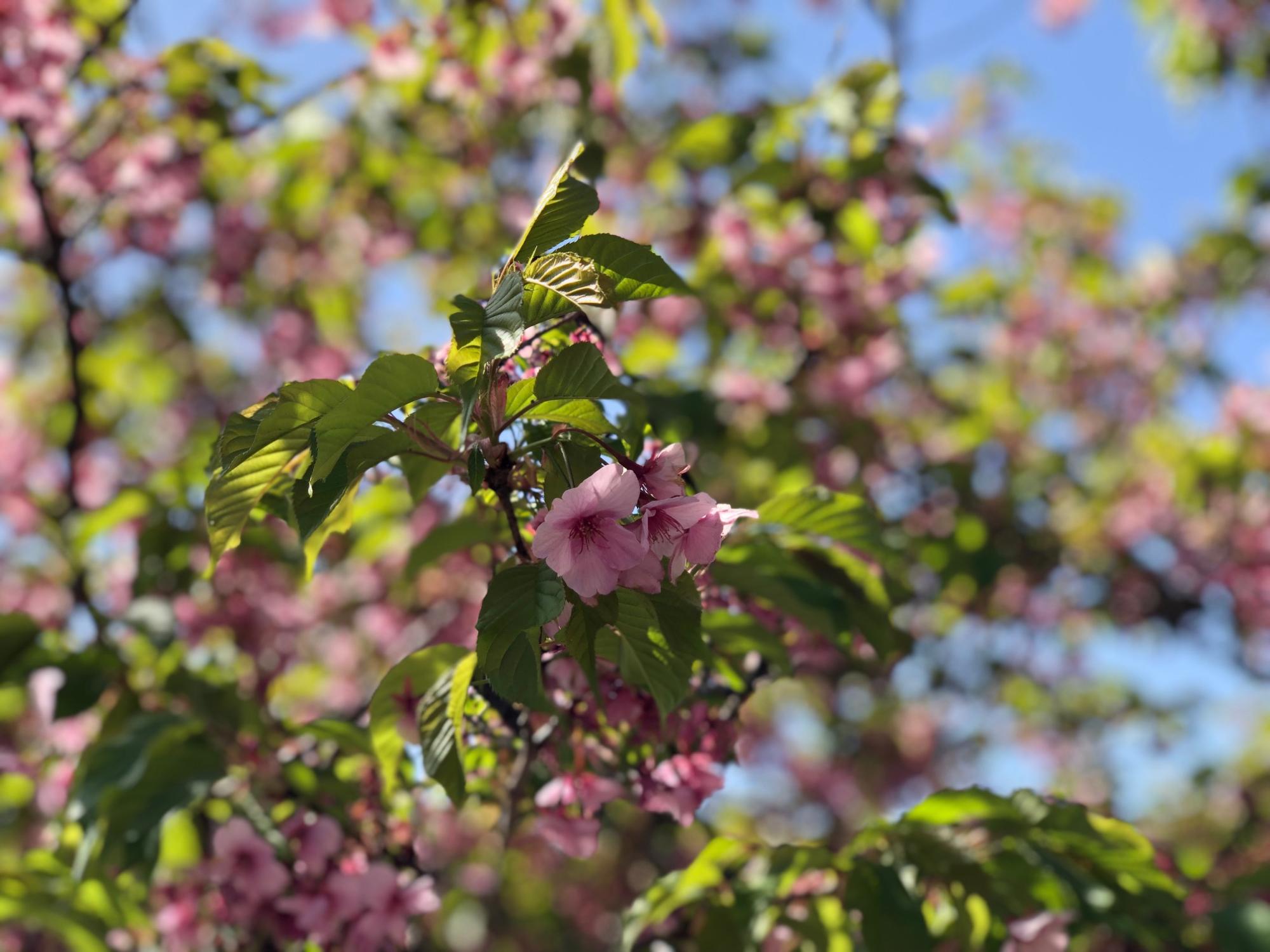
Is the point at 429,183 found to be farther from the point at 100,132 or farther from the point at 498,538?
the point at 498,538

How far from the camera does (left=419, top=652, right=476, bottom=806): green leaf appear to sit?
3.92 ft

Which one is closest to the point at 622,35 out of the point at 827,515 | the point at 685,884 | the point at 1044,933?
the point at 827,515

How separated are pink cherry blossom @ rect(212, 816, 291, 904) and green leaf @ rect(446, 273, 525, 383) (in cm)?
123

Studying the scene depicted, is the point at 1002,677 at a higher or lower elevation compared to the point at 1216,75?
lower

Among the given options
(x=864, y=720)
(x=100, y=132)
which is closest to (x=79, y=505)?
(x=100, y=132)

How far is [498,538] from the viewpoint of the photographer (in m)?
1.59

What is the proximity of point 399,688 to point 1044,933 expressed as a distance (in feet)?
3.71

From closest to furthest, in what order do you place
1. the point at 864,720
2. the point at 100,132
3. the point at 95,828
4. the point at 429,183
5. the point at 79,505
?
1. the point at 95,828
2. the point at 79,505
3. the point at 100,132
4. the point at 429,183
5. the point at 864,720

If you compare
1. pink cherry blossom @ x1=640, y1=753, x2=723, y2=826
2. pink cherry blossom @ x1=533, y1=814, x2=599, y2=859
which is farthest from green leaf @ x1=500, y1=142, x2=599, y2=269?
pink cherry blossom @ x1=533, y1=814, x2=599, y2=859

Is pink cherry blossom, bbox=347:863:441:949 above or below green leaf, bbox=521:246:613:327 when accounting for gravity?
below

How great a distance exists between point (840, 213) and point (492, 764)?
204 cm

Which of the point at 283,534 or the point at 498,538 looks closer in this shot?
the point at 498,538

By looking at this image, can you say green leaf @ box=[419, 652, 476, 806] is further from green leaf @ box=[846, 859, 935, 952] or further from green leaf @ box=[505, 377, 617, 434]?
green leaf @ box=[846, 859, 935, 952]

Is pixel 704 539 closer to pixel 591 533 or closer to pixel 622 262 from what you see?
pixel 591 533
